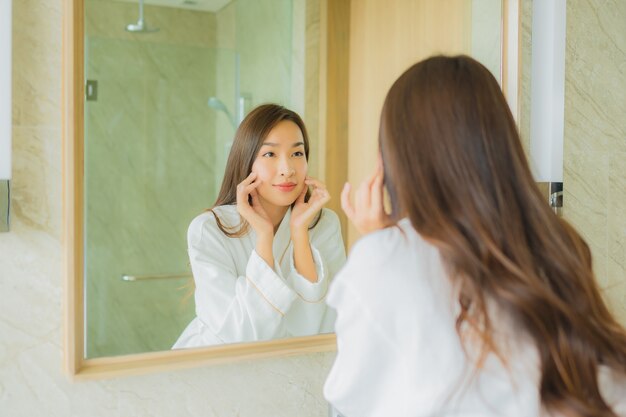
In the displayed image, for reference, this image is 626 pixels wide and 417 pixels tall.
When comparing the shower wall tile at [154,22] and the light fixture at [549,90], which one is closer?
the shower wall tile at [154,22]

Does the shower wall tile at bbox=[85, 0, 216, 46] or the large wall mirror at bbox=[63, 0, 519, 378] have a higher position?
the shower wall tile at bbox=[85, 0, 216, 46]

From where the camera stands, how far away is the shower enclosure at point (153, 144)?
3.72 feet

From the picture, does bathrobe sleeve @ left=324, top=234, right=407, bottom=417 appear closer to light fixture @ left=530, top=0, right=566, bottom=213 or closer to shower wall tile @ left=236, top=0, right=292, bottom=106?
shower wall tile @ left=236, top=0, right=292, bottom=106

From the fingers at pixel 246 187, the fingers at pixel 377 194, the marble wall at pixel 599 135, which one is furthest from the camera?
the marble wall at pixel 599 135

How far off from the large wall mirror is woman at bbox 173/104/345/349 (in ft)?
0.07

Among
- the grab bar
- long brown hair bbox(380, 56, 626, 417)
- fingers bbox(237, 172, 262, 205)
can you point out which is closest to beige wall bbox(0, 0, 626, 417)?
the grab bar

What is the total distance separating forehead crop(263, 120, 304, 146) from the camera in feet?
4.20

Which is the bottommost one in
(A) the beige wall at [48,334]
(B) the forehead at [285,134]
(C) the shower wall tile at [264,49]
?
(A) the beige wall at [48,334]

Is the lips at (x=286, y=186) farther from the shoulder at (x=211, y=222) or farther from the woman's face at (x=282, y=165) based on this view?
the shoulder at (x=211, y=222)

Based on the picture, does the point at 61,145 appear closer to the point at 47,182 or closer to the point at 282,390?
the point at 47,182

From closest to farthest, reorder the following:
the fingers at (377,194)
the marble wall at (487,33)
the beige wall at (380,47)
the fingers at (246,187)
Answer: the fingers at (377,194), the fingers at (246,187), the beige wall at (380,47), the marble wall at (487,33)

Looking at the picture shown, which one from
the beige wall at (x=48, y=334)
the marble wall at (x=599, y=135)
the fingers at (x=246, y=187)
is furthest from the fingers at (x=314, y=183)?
the marble wall at (x=599, y=135)

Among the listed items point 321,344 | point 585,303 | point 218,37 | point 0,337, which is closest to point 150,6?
point 218,37

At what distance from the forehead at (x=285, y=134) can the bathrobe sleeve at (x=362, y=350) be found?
46 cm
